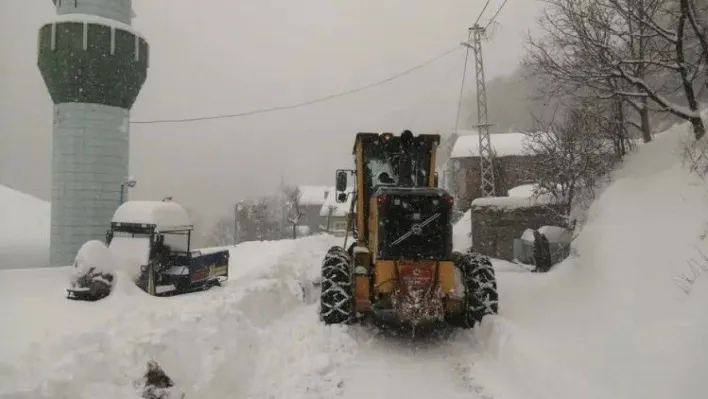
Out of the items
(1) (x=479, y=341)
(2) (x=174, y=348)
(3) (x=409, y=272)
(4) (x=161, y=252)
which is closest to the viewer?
(2) (x=174, y=348)

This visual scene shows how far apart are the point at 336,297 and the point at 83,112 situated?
23.0m

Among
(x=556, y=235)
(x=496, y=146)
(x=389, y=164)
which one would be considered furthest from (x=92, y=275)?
(x=496, y=146)

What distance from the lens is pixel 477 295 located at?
23.8 feet

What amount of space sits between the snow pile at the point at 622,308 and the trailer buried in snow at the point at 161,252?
8.87 meters

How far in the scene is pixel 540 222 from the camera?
637 inches

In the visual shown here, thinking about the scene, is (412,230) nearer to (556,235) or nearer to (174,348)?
(174,348)

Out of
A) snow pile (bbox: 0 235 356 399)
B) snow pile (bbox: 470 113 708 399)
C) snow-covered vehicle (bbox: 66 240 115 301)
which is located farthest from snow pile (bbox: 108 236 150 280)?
snow pile (bbox: 470 113 708 399)

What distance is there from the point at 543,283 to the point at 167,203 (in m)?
11.8

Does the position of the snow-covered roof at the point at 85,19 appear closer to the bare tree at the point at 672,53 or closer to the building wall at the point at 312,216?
the bare tree at the point at 672,53

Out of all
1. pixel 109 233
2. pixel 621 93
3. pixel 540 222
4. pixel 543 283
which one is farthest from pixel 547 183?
pixel 109 233

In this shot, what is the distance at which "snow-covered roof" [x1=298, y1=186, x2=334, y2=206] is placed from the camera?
8688cm

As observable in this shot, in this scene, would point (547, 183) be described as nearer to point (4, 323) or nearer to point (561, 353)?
point (561, 353)

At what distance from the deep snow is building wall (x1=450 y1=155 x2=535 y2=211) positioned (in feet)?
73.8

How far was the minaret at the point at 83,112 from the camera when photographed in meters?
24.8
